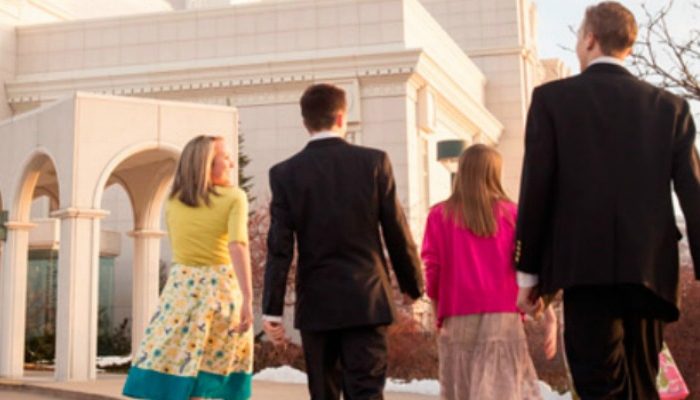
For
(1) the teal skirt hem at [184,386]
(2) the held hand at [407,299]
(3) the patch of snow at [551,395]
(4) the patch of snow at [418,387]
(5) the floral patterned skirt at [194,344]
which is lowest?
(4) the patch of snow at [418,387]

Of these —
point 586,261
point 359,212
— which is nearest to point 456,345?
point 359,212

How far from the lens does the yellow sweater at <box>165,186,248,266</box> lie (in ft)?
19.5

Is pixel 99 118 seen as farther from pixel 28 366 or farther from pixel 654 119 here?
pixel 654 119

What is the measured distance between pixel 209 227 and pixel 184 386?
97cm

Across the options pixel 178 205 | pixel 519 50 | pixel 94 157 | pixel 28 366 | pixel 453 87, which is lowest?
pixel 28 366

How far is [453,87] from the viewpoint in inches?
1037

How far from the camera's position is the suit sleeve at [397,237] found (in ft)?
15.7

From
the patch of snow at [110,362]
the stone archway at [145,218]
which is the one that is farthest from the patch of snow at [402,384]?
the patch of snow at [110,362]

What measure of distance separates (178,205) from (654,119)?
10.4 ft

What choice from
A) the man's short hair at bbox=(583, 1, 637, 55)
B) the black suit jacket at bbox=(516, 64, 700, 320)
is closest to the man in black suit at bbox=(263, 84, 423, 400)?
the black suit jacket at bbox=(516, 64, 700, 320)

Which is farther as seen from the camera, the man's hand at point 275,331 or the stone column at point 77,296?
the stone column at point 77,296

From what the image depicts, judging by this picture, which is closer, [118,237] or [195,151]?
[195,151]

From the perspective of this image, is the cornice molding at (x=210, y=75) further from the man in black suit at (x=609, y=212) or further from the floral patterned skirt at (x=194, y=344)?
the man in black suit at (x=609, y=212)

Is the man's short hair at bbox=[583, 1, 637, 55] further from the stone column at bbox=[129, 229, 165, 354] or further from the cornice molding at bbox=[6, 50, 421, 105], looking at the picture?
the cornice molding at bbox=[6, 50, 421, 105]
